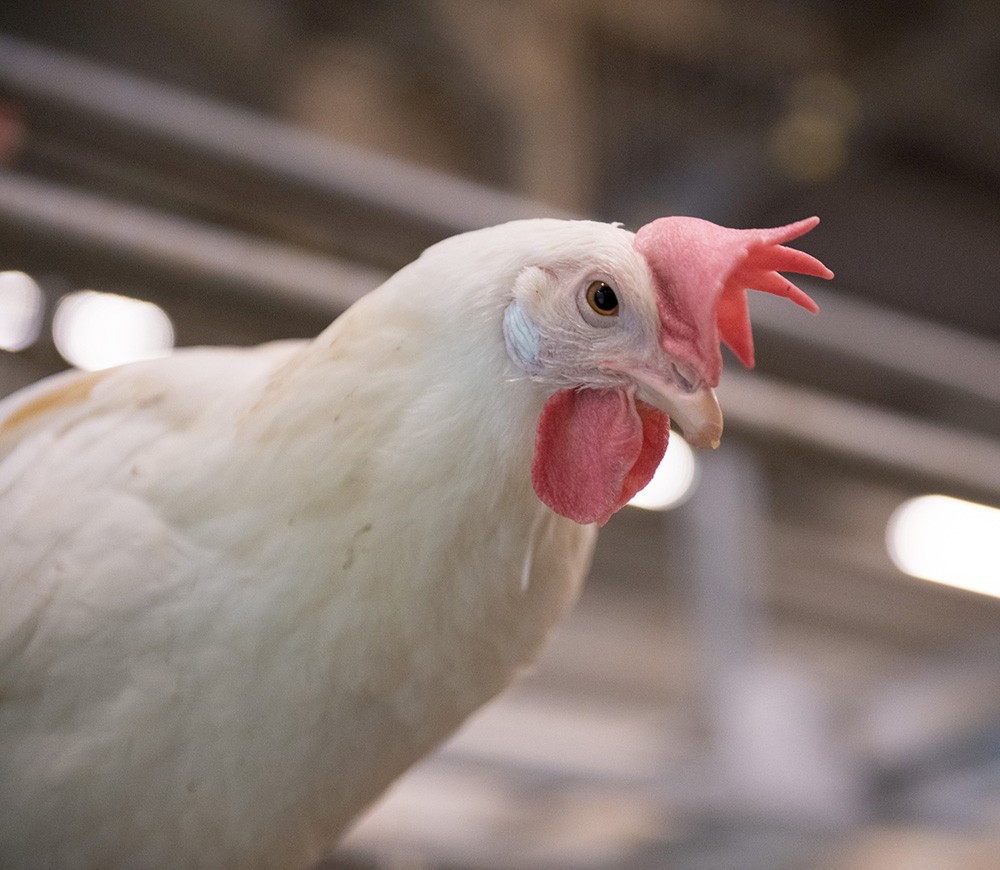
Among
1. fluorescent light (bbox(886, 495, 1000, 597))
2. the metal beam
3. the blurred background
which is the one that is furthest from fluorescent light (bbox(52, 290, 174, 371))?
fluorescent light (bbox(886, 495, 1000, 597))

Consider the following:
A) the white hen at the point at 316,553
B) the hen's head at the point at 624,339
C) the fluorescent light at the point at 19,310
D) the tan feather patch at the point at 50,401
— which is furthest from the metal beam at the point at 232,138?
the hen's head at the point at 624,339

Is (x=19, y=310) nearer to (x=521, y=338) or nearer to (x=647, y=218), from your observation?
(x=521, y=338)

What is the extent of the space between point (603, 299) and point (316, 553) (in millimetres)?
253

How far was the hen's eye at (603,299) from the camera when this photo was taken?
A: 2.00ft

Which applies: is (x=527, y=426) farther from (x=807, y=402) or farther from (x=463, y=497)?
(x=807, y=402)

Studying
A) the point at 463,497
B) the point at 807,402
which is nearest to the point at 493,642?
the point at 463,497

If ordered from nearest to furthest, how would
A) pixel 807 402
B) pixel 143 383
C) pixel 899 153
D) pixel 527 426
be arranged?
pixel 527 426 < pixel 143 383 < pixel 807 402 < pixel 899 153

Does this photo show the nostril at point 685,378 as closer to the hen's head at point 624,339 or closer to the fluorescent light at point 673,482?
the hen's head at point 624,339

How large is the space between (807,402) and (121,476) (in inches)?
41.6

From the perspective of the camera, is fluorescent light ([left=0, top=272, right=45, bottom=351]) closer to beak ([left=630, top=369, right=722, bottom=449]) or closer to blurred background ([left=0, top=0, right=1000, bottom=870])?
blurred background ([left=0, top=0, right=1000, bottom=870])

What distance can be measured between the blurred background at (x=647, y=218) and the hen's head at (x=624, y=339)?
595 millimetres

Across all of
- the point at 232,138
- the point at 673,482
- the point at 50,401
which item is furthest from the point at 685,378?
the point at 673,482

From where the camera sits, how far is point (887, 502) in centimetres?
361

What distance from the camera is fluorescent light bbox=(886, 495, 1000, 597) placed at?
237 centimetres
